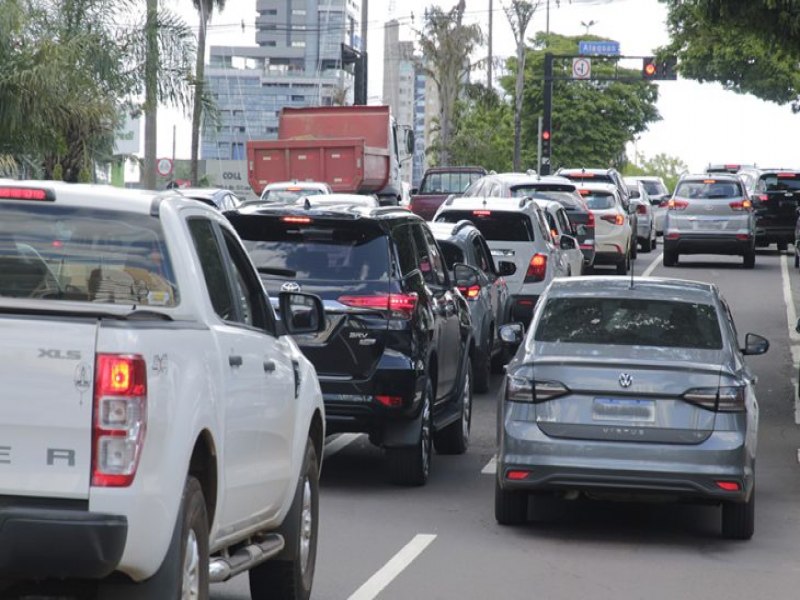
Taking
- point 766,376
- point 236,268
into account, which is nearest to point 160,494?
point 236,268

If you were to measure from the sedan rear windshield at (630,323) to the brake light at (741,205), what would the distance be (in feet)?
82.4

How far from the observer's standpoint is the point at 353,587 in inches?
364

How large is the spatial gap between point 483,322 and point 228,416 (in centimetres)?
1171

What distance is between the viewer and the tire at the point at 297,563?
324 inches

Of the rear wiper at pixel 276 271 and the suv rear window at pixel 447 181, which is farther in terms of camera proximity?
the suv rear window at pixel 447 181

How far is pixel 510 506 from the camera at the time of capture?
11219 mm

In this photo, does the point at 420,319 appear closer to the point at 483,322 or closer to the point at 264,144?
the point at 483,322

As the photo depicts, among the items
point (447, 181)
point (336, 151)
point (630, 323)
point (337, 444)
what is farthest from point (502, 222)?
point (447, 181)

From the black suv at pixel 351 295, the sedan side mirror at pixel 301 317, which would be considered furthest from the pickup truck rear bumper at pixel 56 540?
the black suv at pixel 351 295

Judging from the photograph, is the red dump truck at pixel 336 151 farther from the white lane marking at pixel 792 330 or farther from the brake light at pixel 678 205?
the white lane marking at pixel 792 330

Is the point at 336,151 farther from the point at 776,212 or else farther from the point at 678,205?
the point at 776,212

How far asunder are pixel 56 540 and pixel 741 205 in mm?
31459

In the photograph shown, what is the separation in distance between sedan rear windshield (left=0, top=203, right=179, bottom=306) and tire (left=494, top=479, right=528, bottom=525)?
4.88m

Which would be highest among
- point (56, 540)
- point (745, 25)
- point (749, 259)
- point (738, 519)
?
point (745, 25)
